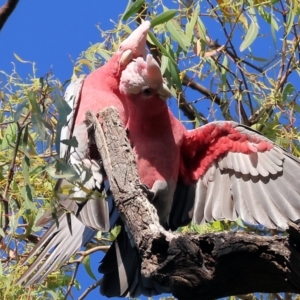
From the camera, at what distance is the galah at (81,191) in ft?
10.7

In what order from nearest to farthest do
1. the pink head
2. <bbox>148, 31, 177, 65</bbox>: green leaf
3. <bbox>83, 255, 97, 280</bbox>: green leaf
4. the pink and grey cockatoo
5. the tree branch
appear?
the tree branch < the pink head < <bbox>148, 31, 177, 65</bbox>: green leaf < the pink and grey cockatoo < <bbox>83, 255, 97, 280</bbox>: green leaf

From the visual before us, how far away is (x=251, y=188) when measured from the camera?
3.76 m

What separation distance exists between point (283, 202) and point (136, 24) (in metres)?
1.19

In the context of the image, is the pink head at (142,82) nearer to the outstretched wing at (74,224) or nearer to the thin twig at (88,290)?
the outstretched wing at (74,224)

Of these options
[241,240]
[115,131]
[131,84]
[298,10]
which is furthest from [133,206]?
[298,10]

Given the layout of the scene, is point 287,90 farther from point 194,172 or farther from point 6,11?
point 6,11

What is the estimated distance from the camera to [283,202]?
3.62 meters

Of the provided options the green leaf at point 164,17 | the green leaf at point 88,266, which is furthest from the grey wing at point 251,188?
the green leaf at point 164,17

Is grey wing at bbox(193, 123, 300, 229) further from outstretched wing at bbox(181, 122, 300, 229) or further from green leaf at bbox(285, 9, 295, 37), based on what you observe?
green leaf at bbox(285, 9, 295, 37)

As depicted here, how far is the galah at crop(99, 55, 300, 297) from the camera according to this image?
3.49 m

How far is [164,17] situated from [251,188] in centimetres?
96

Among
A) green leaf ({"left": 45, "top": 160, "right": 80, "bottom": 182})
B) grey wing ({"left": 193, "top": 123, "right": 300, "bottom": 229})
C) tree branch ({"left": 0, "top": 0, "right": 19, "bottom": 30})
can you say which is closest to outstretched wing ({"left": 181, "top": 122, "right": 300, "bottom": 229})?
grey wing ({"left": 193, "top": 123, "right": 300, "bottom": 229})

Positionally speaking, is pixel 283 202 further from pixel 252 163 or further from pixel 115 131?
pixel 115 131

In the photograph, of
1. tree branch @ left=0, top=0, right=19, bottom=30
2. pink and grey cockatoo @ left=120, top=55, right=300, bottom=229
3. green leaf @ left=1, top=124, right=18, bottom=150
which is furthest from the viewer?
pink and grey cockatoo @ left=120, top=55, right=300, bottom=229
